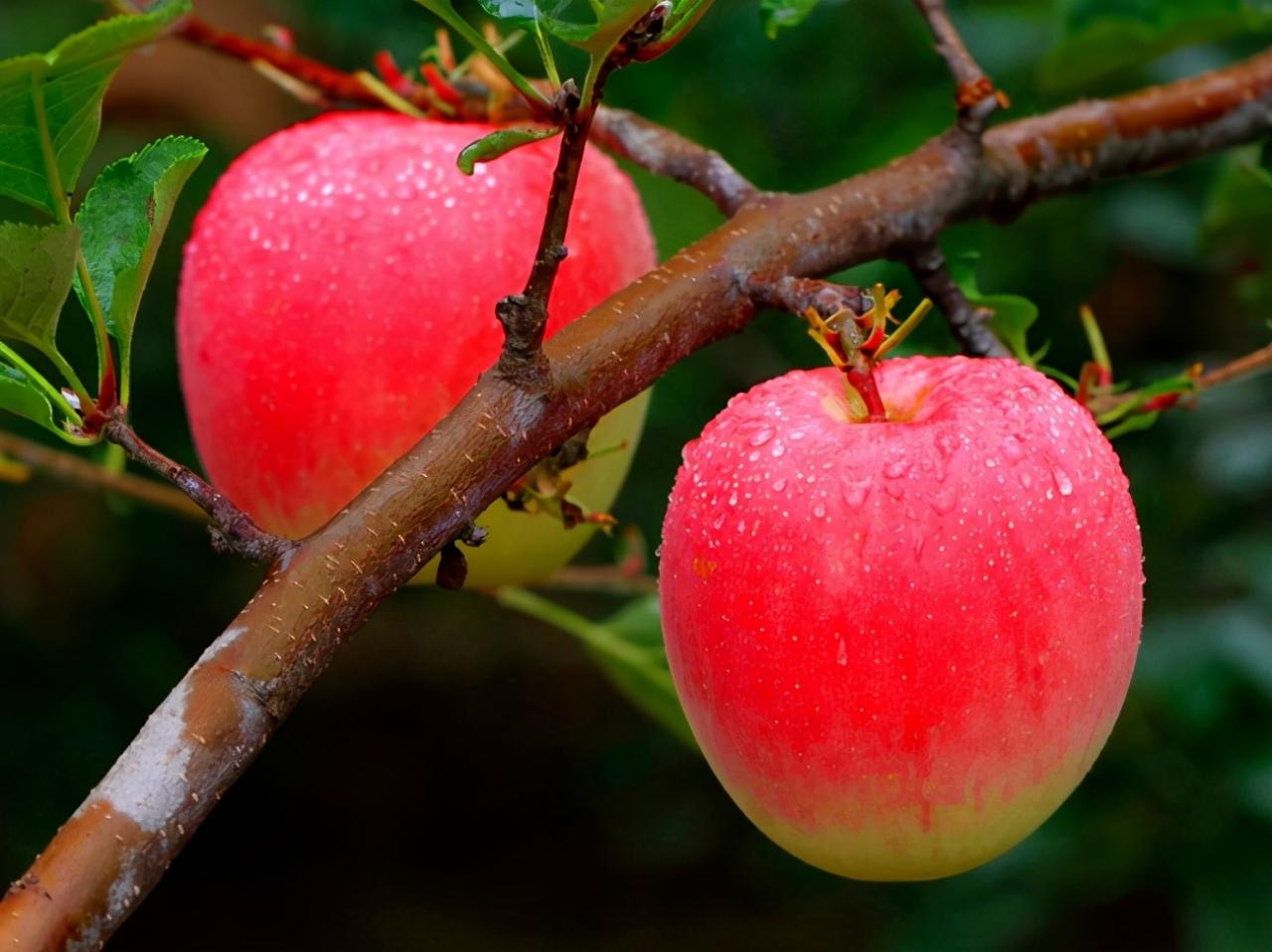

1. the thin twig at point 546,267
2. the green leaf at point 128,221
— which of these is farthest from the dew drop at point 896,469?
the green leaf at point 128,221

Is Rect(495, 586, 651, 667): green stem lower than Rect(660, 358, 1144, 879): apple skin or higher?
lower

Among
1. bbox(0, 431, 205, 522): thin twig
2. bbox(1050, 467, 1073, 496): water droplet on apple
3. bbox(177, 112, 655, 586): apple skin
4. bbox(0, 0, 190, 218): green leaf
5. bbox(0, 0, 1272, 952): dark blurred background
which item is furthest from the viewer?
bbox(0, 0, 1272, 952): dark blurred background

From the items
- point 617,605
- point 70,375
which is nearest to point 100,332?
point 70,375

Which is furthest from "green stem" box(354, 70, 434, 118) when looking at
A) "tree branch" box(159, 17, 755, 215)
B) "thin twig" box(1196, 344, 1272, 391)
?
"thin twig" box(1196, 344, 1272, 391)

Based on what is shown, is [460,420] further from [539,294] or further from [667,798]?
[667,798]

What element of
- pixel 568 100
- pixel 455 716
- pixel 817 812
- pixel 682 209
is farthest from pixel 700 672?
pixel 455 716

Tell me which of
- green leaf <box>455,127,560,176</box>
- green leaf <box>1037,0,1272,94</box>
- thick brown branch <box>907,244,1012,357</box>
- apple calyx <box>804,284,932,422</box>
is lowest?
green leaf <box>1037,0,1272,94</box>

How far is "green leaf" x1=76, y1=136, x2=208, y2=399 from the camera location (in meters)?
0.46

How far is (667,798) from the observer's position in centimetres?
187

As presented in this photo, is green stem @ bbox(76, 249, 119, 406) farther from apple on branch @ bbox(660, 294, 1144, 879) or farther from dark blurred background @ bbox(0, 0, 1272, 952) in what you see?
dark blurred background @ bbox(0, 0, 1272, 952)

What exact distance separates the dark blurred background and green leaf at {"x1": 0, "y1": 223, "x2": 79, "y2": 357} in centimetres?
52

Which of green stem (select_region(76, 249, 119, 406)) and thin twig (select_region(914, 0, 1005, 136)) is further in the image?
thin twig (select_region(914, 0, 1005, 136))

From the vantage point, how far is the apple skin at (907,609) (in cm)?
47

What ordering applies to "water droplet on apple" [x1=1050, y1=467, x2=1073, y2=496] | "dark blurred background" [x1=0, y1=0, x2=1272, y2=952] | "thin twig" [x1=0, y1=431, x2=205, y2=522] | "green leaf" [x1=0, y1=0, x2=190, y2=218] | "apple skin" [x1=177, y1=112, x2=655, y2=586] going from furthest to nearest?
"dark blurred background" [x1=0, y1=0, x2=1272, y2=952], "thin twig" [x1=0, y1=431, x2=205, y2=522], "apple skin" [x1=177, y1=112, x2=655, y2=586], "water droplet on apple" [x1=1050, y1=467, x2=1073, y2=496], "green leaf" [x1=0, y1=0, x2=190, y2=218]
